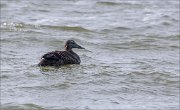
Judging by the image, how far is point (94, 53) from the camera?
663 inches

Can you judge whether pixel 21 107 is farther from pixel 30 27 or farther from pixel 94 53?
pixel 30 27

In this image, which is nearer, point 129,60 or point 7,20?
point 129,60

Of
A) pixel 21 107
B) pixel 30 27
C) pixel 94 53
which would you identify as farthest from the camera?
pixel 30 27

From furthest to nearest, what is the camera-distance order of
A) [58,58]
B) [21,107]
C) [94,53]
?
[94,53] < [58,58] < [21,107]

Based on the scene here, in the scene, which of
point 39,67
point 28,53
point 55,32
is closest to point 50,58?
point 39,67

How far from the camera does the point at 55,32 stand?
783 inches

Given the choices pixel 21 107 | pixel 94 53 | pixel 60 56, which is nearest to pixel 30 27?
pixel 94 53

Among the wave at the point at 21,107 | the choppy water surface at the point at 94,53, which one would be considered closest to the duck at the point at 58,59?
the choppy water surface at the point at 94,53

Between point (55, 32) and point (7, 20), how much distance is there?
193 centimetres

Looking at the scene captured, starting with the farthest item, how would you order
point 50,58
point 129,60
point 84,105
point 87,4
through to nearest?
point 87,4 < point 129,60 < point 50,58 < point 84,105

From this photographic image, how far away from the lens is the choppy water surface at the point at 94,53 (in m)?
12.1

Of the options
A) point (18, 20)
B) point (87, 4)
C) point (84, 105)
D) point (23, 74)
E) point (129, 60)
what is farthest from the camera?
point (87, 4)

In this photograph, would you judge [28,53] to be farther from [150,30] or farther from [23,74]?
[150,30]

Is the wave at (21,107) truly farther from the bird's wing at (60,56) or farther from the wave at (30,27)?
the wave at (30,27)
